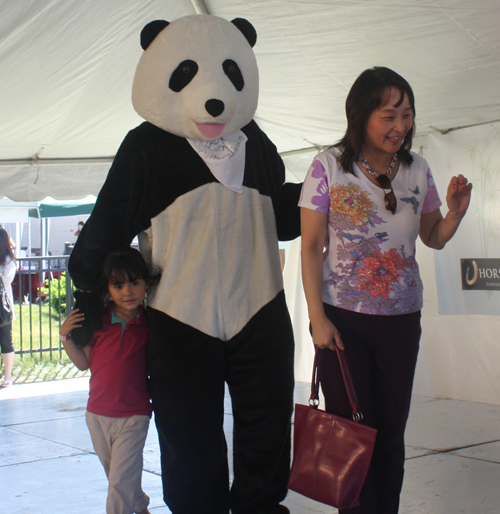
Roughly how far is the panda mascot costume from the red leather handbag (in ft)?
0.69

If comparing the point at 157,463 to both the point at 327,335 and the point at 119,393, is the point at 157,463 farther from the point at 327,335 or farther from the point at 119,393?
the point at 327,335

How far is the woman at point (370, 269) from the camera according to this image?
198 cm

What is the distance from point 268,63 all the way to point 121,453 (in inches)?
95.1

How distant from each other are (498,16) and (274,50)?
1238mm

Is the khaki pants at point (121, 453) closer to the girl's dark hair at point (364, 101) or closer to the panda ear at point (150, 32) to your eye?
the girl's dark hair at point (364, 101)

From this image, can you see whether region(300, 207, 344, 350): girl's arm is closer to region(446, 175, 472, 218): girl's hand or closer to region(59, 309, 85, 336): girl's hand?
region(446, 175, 472, 218): girl's hand

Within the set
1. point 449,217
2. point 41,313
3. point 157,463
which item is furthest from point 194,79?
point 41,313

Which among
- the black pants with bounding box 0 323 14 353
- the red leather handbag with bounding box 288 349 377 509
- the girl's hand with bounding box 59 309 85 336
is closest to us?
the red leather handbag with bounding box 288 349 377 509

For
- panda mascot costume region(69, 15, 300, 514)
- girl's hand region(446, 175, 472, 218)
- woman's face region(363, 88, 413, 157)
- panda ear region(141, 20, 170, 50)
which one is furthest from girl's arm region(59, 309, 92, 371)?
girl's hand region(446, 175, 472, 218)

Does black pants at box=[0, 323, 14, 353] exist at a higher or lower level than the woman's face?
lower

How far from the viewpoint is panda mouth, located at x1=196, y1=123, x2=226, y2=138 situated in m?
2.18

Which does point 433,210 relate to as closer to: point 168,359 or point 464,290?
point 168,359

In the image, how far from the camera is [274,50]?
362 cm

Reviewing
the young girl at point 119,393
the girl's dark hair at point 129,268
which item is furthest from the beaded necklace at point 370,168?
the young girl at point 119,393
